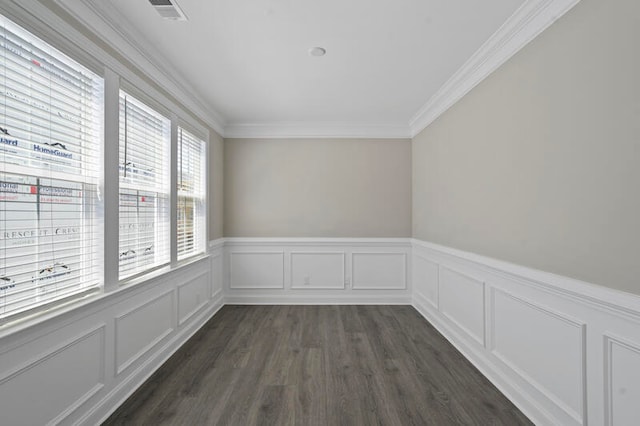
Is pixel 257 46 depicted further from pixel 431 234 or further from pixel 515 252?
pixel 431 234

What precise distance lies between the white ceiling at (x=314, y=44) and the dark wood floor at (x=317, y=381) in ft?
8.91

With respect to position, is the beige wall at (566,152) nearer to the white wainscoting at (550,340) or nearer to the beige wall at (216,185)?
the white wainscoting at (550,340)

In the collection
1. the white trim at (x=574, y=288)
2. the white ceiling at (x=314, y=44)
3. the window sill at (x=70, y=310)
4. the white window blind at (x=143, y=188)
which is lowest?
the window sill at (x=70, y=310)

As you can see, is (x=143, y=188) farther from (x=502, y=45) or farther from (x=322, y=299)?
(x=502, y=45)

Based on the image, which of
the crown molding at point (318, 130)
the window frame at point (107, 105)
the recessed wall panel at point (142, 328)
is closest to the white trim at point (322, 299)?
the recessed wall panel at point (142, 328)

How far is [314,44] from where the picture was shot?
7.97 feet

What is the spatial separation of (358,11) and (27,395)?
2.96m

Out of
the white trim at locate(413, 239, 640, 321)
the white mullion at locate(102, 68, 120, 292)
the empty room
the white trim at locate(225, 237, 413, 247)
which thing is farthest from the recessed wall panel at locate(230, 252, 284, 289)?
the white trim at locate(413, 239, 640, 321)

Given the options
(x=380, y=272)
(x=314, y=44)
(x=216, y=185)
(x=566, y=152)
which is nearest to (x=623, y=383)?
(x=566, y=152)

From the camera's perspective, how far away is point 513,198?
87.9 inches

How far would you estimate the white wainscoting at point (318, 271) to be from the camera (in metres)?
4.52

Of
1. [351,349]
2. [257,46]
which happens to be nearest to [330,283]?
[351,349]

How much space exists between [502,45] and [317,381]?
3.10 m

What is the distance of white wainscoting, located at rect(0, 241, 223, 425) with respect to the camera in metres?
1.46
